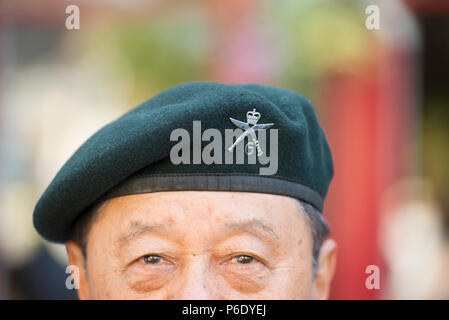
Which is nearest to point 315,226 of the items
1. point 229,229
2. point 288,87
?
point 229,229

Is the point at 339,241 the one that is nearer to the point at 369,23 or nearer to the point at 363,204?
the point at 363,204

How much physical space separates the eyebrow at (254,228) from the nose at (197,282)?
116 millimetres

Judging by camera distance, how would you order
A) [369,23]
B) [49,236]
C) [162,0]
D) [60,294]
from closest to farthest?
1. [49,236]
2. [60,294]
3. [369,23]
4. [162,0]

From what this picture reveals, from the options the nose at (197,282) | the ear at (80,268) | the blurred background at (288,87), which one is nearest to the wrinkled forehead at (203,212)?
the nose at (197,282)

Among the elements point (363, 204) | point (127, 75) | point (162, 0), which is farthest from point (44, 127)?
point (363, 204)

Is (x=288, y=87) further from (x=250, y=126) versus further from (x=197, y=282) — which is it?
(x=197, y=282)

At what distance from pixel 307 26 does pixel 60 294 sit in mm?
3151

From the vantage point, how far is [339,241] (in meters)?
5.69

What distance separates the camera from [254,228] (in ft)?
5.76

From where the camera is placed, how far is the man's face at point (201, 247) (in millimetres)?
1733

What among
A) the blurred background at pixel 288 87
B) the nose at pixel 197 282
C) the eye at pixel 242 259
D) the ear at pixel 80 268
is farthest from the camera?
the blurred background at pixel 288 87

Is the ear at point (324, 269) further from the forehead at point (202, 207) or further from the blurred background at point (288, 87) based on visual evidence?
the blurred background at point (288, 87)

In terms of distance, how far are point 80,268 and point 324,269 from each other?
821 millimetres

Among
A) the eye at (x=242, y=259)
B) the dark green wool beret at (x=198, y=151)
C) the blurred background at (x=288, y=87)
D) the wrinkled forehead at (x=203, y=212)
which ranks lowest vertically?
the eye at (x=242, y=259)
